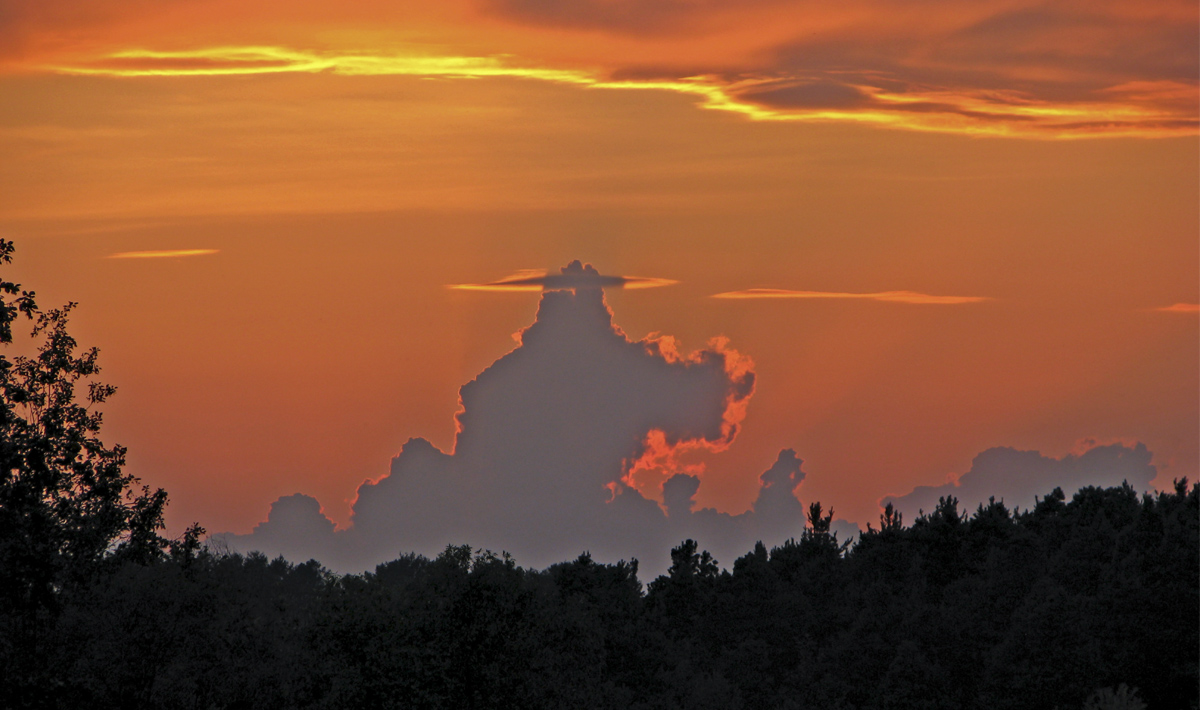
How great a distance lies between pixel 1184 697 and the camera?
7400 centimetres

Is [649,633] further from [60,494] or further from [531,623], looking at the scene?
[60,494]

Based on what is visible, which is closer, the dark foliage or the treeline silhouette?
the dark foliage

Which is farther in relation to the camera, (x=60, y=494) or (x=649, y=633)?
(x=649, y=633)

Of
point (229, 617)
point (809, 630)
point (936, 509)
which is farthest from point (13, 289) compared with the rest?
point (936, 509)

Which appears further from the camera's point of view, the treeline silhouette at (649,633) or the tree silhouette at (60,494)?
the treeline silhouette at (649,633)

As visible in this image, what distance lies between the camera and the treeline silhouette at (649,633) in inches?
2232

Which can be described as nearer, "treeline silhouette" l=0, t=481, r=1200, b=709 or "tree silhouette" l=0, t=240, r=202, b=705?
"tree silhouette" l=0, t=240, r=202, b=705

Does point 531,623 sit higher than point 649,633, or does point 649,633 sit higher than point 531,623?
A: point 649,633

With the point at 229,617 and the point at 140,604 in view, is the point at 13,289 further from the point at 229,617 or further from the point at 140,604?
the point at 229,617

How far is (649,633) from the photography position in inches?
4129

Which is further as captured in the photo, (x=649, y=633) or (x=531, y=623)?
(x=649, y=633)

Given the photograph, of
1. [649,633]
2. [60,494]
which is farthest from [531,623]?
[649,633]

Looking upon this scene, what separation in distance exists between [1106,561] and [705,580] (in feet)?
197

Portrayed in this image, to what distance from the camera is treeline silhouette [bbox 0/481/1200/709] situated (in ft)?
186
